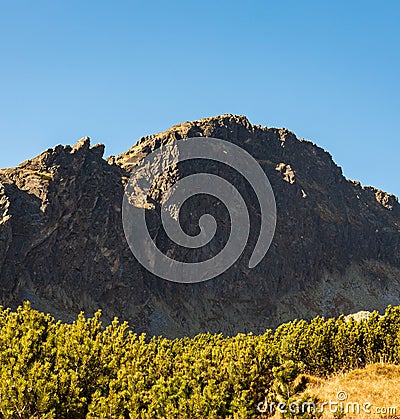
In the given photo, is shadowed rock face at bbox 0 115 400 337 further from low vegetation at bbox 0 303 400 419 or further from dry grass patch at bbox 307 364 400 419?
low vegetation at bbox 0 303 400 419

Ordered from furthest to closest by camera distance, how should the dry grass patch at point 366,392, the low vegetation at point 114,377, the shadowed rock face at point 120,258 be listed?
the shadowed rock face at point 120,258 < the dry grass patch at point 366,392 < the low vegetation at point 114,377

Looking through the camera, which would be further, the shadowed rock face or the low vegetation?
the shadowed rock face

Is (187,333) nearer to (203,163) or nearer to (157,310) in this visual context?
(157,310)

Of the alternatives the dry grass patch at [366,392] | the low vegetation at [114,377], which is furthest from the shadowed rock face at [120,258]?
the low vegetation at [114,377]

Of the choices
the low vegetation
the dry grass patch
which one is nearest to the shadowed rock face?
the dry grass patch

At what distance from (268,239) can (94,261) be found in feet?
271

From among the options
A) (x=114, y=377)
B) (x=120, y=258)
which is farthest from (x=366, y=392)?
(x=120, y=258)

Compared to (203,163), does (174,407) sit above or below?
below

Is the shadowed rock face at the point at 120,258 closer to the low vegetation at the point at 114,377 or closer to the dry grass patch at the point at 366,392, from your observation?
the dry grass patch at the point at 366,392

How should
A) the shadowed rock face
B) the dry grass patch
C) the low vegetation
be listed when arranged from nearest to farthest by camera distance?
the low vegetation
the dry grass patch
the shadowed rock face

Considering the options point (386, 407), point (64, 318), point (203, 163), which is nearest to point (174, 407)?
point (386, 407)

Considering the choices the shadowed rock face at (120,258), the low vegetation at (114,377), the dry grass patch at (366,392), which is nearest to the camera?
the low vegetation at (114,377)

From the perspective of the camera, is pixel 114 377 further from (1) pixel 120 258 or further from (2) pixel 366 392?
(1) pixel 120 258

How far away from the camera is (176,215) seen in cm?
16388
